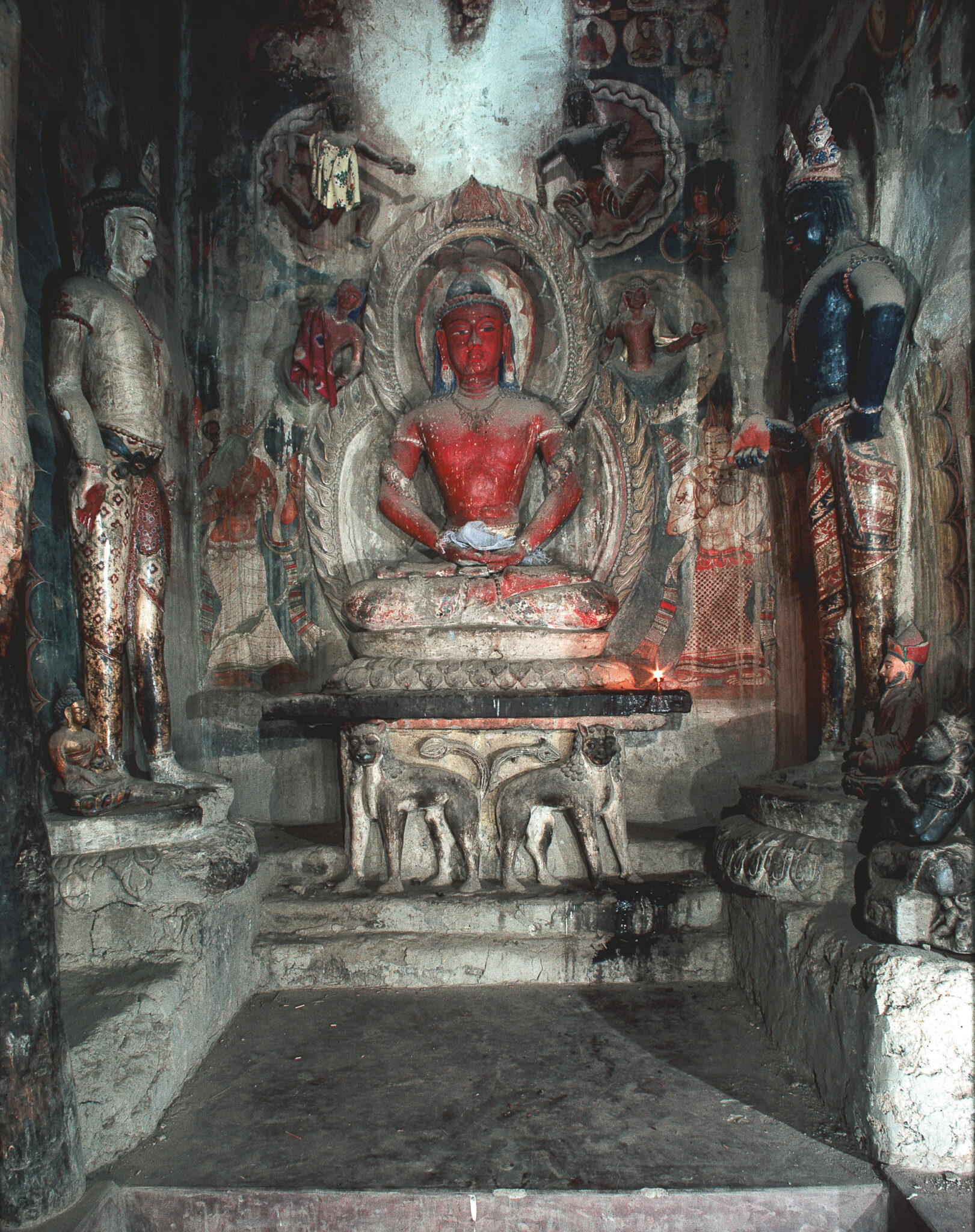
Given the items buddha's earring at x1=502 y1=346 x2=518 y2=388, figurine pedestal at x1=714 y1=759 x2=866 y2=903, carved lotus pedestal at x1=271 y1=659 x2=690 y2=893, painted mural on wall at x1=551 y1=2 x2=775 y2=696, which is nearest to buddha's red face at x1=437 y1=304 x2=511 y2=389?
buddha's earring at x1=502 y1=346 x2=518 y2=388

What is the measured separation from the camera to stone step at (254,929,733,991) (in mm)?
3500

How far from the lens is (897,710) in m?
2.90

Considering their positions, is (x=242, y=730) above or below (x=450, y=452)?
below

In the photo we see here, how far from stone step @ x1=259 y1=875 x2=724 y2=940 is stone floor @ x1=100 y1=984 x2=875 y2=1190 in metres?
0.26

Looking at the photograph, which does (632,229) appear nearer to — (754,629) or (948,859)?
(754,629)

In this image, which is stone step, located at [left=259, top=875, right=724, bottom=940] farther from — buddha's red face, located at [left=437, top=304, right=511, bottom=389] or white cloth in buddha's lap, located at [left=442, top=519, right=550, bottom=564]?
buddha's red face, located at [left=437, top=304, right=511, bottom=389]

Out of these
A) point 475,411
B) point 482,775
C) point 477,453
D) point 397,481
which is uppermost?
point 475,411

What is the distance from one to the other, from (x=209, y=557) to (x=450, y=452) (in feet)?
5.45

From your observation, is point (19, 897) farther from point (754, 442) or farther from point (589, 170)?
point (589, 170)

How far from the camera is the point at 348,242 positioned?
5379 mm

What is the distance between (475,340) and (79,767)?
10.6 feet

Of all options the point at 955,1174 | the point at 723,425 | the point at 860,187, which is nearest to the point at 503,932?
the point at 955,1174

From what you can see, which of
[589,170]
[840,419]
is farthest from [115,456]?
[589,170]

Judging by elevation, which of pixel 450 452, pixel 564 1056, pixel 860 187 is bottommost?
pixel 564 1056
